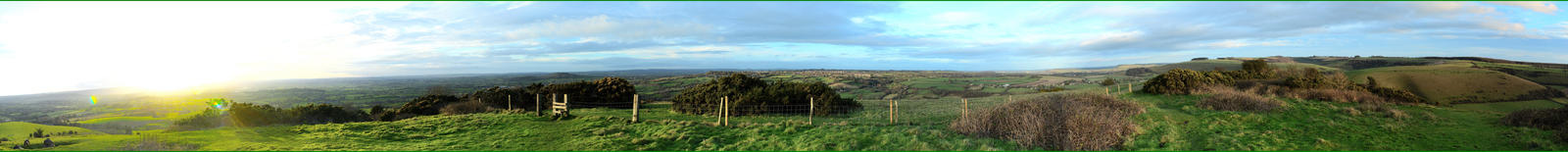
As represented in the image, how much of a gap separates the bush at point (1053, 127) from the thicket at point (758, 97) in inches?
282

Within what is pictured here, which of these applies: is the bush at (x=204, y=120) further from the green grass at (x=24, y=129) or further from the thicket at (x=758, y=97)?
the thicket at (x=758, y=97)

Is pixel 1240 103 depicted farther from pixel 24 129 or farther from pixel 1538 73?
pixel 24 129

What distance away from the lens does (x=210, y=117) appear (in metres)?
13.6

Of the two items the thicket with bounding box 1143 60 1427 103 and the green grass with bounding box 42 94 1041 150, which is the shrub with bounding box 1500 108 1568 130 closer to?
the thicket with bounding box 1143 60 1427 103

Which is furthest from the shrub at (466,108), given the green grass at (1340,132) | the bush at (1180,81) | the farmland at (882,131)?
the bush at (1180,81)

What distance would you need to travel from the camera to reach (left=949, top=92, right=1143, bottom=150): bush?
23.6 ft

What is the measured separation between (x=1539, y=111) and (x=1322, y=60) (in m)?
20.0

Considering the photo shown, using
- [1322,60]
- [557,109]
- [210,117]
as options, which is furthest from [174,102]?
[1322,60]

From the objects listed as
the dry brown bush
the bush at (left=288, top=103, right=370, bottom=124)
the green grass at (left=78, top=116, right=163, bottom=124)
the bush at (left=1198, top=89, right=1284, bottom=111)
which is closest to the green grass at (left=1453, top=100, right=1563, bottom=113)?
the dry brown bush

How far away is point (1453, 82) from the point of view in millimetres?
13297

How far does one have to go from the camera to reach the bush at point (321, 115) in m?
17.7

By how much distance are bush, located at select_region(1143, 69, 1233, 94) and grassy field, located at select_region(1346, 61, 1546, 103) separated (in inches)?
189

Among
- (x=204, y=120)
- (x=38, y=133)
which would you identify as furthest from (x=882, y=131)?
(x=204, y=120)

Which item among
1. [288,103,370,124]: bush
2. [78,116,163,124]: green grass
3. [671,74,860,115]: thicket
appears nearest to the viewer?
Answer: [78,116,163,124]: green grass
